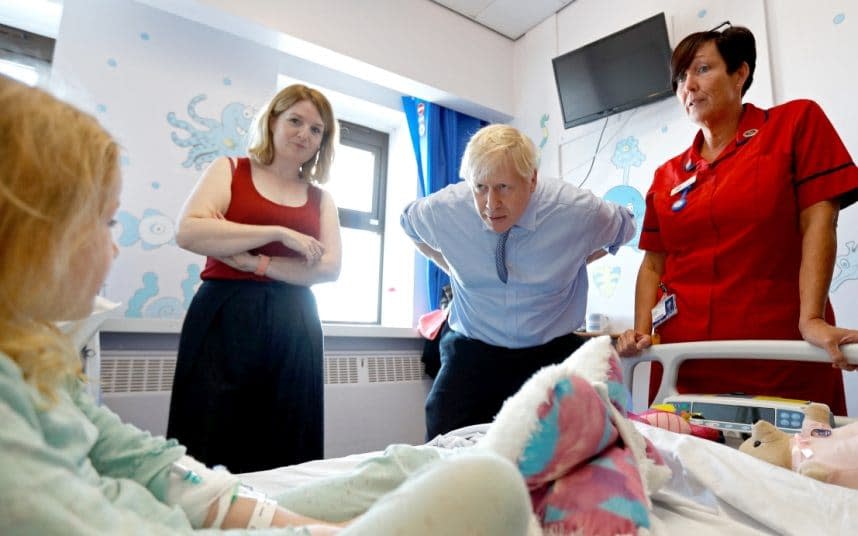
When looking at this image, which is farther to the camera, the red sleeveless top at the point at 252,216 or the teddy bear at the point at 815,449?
the red sleeveless top at the point at 252,216

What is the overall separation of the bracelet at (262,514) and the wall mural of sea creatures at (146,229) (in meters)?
1.79

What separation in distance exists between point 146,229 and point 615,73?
2.35m

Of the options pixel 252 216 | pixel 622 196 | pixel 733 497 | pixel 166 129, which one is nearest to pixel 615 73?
pixel 622 196

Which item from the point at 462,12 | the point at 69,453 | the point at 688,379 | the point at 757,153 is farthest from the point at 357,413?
the point at 462,12

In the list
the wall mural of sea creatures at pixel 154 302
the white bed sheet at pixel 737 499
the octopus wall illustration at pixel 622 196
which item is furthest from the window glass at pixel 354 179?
the white bed sheet at pixel 737 499

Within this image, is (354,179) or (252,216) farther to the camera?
(354,179)

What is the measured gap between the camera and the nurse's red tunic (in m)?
1.25

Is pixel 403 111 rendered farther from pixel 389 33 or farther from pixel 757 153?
pixel 757 153

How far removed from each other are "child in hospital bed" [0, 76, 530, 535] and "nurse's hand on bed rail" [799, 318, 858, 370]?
908mm

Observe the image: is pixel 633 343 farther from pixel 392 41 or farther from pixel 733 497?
pixel 392 41

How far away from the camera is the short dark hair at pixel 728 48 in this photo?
1441 mm

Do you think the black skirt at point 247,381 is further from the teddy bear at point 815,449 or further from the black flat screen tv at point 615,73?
the black flat screen tv at point 615,73

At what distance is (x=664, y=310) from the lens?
4.74 feet

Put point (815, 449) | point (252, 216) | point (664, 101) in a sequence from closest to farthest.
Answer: point (815, 449)
point (252, 216)
point (664, 101)
